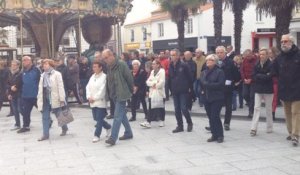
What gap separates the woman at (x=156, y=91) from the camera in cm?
1020

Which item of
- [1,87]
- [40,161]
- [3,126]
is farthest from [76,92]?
[40,161]

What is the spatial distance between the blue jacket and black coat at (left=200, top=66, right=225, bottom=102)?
158 inches

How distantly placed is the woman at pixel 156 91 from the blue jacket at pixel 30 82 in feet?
8.30

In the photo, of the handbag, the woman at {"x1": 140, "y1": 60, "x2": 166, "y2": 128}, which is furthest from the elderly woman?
the handbag

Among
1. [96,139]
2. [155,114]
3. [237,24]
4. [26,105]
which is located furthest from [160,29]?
[96,139]

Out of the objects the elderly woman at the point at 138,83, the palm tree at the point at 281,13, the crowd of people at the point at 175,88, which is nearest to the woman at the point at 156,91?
the crowd of people at the point at 175,88

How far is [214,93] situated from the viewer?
27.2ft

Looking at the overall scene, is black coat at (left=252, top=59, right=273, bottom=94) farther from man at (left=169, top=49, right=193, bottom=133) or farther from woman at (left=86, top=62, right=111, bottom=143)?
woman at (left=86, top=62, right=111, bottom=143)

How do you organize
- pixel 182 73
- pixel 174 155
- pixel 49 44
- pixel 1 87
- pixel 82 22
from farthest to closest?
pixel 82 22 → pixel 49 44 → pixel 1 87 → pixel 182 73 → pixel 174 155

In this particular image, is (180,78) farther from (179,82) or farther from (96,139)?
(96,139)

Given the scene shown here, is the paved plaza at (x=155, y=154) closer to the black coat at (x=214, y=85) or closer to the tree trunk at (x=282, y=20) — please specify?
the black coat at (x=214, y=85)

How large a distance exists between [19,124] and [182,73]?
14.7 feet

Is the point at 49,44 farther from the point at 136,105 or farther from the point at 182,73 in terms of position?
the point at 182,73

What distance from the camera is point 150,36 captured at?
172ft
